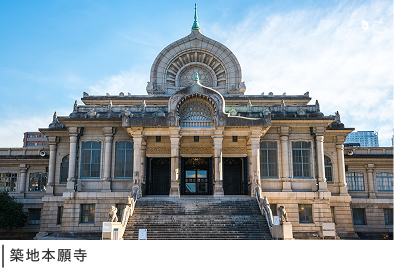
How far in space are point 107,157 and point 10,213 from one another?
395 inches

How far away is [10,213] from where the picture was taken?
26.6 meters

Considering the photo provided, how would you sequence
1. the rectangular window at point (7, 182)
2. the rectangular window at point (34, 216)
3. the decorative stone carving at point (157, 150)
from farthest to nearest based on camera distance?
the rectangular window at point (7, 182) → the rectangular window at point (34, 216) → the decorative stone carving at point (157, 150)

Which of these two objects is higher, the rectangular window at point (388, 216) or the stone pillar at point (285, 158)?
the stone pillar at point (285, 158)

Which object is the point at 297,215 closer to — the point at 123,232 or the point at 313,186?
the point at 313,186

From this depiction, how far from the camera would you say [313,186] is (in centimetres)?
2473

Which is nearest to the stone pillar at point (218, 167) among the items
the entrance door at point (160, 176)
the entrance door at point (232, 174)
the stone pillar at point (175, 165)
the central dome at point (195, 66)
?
the stone pillar at point (175, 165)

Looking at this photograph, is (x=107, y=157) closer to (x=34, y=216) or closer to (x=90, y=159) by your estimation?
(x=90, y=159)

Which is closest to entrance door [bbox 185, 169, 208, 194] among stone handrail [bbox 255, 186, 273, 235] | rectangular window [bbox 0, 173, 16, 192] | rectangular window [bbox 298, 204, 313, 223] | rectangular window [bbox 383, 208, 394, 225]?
stone handrail [bbox 255, 186, 273, 235]

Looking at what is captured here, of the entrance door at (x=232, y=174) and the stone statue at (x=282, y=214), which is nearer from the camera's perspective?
the stone statue at (x=282, y=214)

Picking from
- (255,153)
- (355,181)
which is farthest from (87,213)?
(355,181)

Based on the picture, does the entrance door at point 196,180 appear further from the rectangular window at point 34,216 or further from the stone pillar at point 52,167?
the rectangular window at point 34,216

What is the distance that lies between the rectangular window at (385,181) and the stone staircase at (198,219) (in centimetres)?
1535

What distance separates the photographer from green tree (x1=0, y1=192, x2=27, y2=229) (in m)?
26.1

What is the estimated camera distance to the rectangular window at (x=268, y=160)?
2520 cm
